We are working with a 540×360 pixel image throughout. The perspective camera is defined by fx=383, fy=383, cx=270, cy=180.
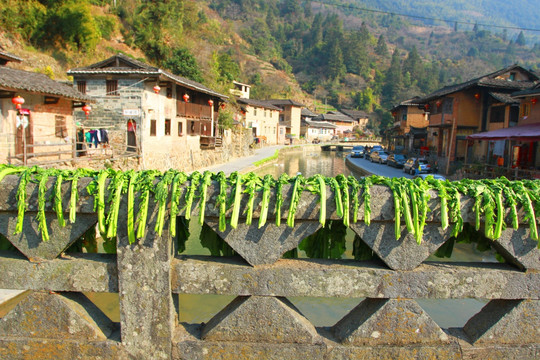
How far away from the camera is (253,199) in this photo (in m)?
2.56

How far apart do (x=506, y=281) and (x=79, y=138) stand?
25.4 metres

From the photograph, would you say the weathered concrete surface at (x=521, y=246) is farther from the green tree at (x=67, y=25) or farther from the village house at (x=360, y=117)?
the village house at (x=360, y=117)

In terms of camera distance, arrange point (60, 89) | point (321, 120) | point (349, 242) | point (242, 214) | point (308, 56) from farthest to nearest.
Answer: point (308, 56) → point (321, 120) → point (60, 89) → point (349, 242) → point (242, 214)

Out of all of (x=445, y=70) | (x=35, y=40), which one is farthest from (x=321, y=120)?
(x=445, y=70)

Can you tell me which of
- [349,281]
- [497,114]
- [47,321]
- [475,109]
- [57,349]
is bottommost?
[57,349]

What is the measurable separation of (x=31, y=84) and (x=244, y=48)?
109409mm

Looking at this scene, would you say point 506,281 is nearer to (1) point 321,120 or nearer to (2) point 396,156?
(2) point 396,156

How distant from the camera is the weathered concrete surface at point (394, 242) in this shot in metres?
2.69

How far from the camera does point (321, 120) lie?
9325 cm

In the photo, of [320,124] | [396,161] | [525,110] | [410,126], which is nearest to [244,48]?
[320,124]

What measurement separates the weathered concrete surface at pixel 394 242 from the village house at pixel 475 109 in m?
29.8

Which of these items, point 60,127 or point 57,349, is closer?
point 57,349

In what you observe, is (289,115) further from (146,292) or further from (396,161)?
(146,292)

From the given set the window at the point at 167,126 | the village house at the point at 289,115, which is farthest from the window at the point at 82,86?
the village house at the point at 289,115
